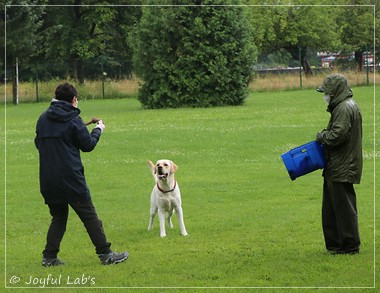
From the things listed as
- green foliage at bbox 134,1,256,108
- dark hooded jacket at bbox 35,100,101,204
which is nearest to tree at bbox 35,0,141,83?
green foliage at bbox 134,1,256,108

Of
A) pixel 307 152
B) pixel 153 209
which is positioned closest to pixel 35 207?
pixel 153 209

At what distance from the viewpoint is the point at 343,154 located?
9.48m

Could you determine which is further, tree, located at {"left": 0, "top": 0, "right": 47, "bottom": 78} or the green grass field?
tree, located at {"left": 0, "top": 0, "right": 47, "bottom": 78}

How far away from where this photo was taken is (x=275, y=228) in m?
11.6

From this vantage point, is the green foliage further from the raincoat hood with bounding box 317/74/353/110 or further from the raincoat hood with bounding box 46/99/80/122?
the raincoat hood with bounding box 46/99/80/122

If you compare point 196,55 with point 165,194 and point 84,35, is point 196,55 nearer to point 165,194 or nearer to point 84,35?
point 84,35

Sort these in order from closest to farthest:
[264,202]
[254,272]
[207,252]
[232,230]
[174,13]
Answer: [254,272] < [207,252] < [232,230] < [264,202] < [174,13]

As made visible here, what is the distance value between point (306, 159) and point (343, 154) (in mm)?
410

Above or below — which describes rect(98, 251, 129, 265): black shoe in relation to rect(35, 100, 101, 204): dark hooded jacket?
below

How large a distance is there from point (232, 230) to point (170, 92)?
30.7 m

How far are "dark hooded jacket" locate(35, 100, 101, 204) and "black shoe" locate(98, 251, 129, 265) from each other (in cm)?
68

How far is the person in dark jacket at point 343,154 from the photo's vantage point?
9375 millimetres

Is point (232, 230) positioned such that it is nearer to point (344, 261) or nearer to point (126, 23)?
point (344, 261)

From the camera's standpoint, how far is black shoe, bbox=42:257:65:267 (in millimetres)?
9516
